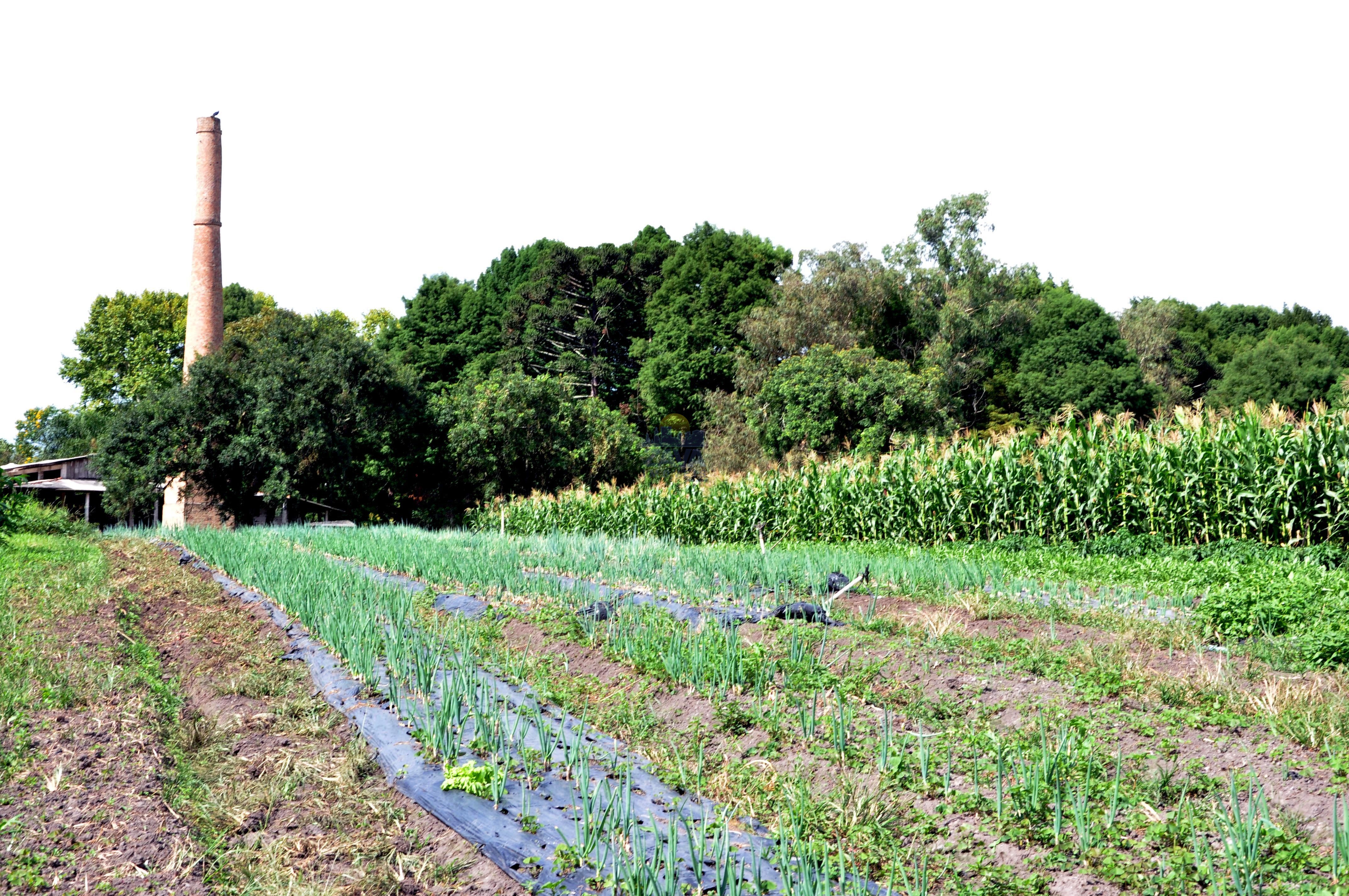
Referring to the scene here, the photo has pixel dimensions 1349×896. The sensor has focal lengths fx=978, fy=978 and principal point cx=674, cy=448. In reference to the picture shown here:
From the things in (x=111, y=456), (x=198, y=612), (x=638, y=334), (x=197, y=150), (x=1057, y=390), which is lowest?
(x=198, y=612)

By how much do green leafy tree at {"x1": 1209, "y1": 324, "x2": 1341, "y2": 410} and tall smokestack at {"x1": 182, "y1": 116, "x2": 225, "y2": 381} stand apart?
123 ft

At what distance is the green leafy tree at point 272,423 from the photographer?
85.8ft

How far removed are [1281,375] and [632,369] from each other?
27.8 metres

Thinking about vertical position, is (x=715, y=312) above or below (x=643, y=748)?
above

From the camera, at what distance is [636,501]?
23062 mm

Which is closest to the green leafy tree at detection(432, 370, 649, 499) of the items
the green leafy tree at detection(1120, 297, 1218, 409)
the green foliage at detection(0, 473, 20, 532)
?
the green foliage at detection(0, 473, 20, 532)

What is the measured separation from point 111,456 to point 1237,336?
5135 centimetres

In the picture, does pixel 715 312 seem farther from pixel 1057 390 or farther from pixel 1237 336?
pixel 1237 336

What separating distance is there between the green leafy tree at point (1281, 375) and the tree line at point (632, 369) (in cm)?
12

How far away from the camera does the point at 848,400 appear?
1117 inches

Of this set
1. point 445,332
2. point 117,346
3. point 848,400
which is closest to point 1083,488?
point 848,400

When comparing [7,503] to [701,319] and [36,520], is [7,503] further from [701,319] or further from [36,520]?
[701,319]

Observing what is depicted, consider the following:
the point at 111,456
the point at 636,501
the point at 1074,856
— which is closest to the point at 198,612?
the point at 1074,856

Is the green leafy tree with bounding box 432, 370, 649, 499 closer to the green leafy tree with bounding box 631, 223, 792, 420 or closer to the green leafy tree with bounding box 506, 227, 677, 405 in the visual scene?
the green leafy tree with bounding box 631, 223, 792, 420
